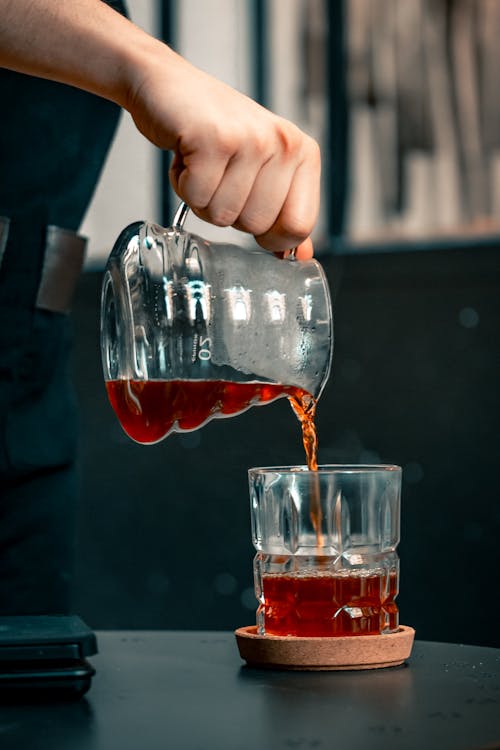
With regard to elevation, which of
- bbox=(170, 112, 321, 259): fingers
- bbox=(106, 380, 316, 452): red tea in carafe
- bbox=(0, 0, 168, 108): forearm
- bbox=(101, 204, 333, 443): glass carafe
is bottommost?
bbox=(106, 380, 316, 452): red tea in carafe

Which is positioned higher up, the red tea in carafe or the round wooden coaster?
the red tea in carafe

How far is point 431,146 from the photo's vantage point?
7.98 ft

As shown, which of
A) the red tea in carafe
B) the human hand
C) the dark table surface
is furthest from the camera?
the red tea in carafe

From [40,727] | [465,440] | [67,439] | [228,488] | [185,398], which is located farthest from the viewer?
[228,488]

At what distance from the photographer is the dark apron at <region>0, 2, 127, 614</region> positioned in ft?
4.58

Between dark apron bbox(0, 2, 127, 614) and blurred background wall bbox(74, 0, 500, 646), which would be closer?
dark apron bbox(0, 2, 127, 614)

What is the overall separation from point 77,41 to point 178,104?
94mm

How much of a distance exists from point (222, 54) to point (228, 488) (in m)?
0.99

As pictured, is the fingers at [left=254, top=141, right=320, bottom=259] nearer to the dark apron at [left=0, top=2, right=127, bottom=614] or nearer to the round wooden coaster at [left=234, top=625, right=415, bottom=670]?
the round wooden coaster at [left=234, top=625, right=415, bottom=670]

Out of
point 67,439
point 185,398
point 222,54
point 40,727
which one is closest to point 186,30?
point 222,54

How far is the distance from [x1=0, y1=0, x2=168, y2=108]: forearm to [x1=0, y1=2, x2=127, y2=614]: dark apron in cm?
53

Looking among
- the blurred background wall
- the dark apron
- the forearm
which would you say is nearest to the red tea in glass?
the forearm

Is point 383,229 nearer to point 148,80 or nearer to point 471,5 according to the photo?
point 471,5

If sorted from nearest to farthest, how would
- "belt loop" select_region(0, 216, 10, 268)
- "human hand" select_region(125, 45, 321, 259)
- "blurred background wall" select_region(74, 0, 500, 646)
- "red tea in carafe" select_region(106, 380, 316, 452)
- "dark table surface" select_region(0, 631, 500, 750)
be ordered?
1. "dark table surface" select_region(0, 631, 500, 750)
2. "human hand" select_region(125, 45, 321, 259)
3. "red tea in carafe" select_region(106, 380, 316, 452)
4. "belt loop" select_region(0, 216, 10, 268)
5. "blurred background wall" select_region(74, 0, 500, 646)
